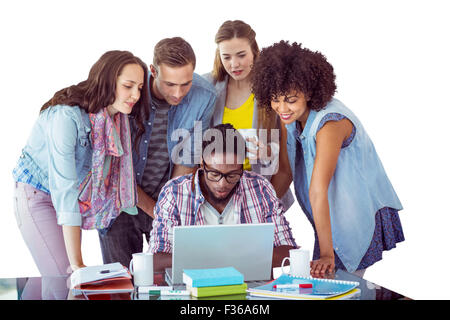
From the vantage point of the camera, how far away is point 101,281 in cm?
203

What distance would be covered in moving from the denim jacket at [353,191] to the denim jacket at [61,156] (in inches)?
43.1

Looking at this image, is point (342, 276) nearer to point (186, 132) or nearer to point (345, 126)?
point (345, 126)

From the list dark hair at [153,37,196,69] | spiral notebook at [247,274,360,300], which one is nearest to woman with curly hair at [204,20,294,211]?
dark hair at [153,37,196,69]

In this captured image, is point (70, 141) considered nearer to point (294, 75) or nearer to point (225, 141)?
point (225, 141)

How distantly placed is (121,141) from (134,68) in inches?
17.4

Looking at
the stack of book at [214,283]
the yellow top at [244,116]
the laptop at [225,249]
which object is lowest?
the stack of book at [214,283]

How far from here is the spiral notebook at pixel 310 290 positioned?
1862 millimetres

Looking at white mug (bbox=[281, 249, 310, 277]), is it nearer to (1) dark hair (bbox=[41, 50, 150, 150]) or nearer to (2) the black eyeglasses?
(2) the black eyeglasses

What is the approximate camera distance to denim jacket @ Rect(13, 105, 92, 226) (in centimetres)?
259

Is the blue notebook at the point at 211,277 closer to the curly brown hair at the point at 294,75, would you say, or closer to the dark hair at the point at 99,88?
the curly brown hair at the point at 294,75

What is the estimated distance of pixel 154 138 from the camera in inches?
125

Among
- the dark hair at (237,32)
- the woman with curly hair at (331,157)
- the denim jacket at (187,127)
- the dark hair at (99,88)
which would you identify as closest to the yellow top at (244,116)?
the denim jacket at (187,127)

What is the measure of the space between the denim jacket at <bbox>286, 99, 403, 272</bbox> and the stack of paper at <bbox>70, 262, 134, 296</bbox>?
1.11m

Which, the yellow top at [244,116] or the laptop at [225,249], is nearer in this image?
the laptop at [225,249]
